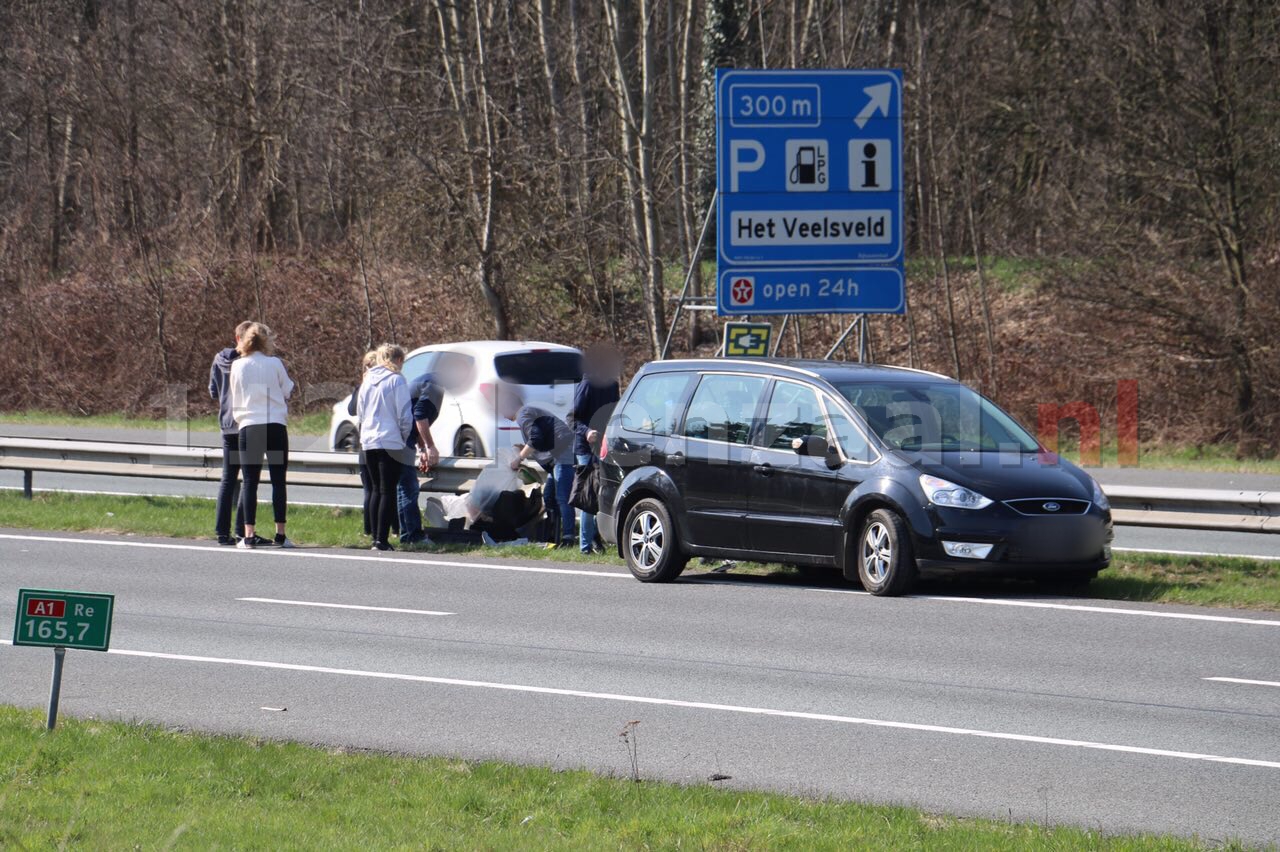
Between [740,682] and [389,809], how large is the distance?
128 inches

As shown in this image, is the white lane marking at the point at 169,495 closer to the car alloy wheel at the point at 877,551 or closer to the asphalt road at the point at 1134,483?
the asphalt road at the point at 1134,483

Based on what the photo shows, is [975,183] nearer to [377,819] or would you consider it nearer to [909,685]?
[909,685]

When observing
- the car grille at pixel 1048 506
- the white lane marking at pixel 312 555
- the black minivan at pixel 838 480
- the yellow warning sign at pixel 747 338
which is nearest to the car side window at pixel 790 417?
the black minivan at pixel 838 480

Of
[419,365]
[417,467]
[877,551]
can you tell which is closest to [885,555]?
[877,551]

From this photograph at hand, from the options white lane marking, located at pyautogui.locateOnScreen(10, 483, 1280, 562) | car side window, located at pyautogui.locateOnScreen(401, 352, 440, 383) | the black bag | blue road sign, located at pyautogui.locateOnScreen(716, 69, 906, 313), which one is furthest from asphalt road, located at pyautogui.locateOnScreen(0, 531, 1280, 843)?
car side window, located at pyautogui.locateOnScreen(401, 352, 440, 383)

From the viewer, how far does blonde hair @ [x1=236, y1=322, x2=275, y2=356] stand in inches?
578

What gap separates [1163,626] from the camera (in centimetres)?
1084

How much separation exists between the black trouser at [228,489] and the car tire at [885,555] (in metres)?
6.01

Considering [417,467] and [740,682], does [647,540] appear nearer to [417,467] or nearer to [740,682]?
[417,467]

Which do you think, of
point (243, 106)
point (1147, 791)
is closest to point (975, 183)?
point (243, 106)

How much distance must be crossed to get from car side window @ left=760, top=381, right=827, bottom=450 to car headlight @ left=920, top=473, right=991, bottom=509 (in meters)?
1.05

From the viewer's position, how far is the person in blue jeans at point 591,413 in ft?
47.3

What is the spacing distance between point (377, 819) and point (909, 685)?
3822 millimetres

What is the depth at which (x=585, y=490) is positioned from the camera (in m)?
14.3
